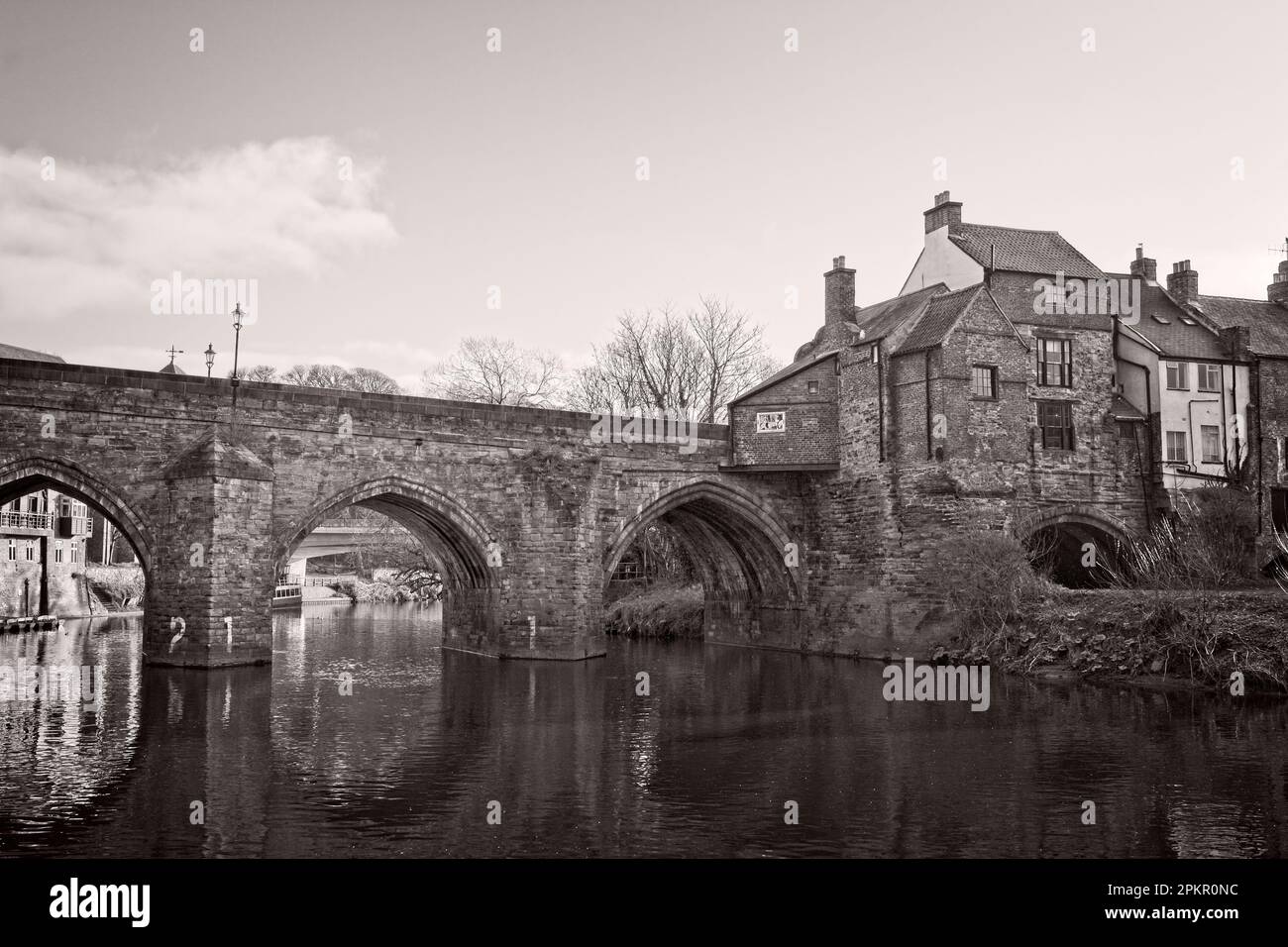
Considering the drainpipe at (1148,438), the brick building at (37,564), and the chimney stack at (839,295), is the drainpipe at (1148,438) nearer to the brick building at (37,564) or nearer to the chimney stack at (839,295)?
the chimney stack at (839,295)

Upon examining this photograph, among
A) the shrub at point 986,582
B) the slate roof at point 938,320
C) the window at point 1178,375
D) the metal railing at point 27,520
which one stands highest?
the slate roof at point 938,320

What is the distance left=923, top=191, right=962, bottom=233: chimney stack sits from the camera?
33.8 meters

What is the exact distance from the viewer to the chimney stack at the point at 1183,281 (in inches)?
1483

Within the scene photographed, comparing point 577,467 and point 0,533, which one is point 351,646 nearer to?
point 577,467

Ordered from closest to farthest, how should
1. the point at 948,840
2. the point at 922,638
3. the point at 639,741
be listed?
1. the point at 948,840
2. the point at 639,741
3. the point at 922,638

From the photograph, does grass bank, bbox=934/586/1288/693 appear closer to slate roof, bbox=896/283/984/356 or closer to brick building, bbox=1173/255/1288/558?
slate roof, bbox=896/283/984/356

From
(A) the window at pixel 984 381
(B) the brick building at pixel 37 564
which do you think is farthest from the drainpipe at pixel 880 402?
(B) the brick building at pixel 37 564

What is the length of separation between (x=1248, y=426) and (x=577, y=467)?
21.6m

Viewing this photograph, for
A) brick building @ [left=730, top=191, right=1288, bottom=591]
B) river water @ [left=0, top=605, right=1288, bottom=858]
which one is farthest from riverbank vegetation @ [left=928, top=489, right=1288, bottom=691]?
brick building @ [left=730, top=191, right=1288, bottom=591]

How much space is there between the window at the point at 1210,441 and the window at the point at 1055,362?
5.10m

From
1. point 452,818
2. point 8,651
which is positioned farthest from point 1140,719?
point 8,651

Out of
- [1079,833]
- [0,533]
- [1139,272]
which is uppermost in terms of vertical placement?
[1139,272]

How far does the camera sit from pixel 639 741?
54.0 ft
